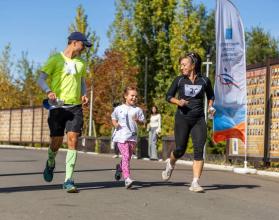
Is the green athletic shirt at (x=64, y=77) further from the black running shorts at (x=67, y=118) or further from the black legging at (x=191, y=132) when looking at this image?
the black legging at (x=191, y=132)

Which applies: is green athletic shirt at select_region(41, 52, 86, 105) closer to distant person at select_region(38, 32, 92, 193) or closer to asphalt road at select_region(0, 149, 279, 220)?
distant person at select_region(38, 32, 92, 193)

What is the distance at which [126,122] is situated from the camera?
8.73m

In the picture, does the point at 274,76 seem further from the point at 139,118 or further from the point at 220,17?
the point at 139,118

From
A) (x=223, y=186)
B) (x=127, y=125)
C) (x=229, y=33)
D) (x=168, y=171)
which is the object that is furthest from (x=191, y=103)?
(x=229, y=33)

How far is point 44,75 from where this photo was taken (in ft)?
25.7

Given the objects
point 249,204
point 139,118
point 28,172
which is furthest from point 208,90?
point 28,172

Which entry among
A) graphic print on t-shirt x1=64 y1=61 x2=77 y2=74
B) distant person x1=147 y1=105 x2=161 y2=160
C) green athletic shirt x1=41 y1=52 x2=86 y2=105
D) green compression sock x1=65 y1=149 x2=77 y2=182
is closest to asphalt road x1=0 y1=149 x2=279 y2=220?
green compression sock x1=65 y1=149 x2=77 y2=182

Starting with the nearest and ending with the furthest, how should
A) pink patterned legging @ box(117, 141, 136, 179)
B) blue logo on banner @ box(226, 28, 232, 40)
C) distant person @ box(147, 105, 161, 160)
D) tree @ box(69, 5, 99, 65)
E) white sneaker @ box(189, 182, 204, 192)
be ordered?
white sneaker @ box(189, 182, 204, 192) < pink patterned legging @ box(117, 141, 136, 179) < blue logo on banner @ box(226, 28, 232, 40) < distant person @ box(147, 105, 161, 160) < tree @ box(69, 5, 99, 65)

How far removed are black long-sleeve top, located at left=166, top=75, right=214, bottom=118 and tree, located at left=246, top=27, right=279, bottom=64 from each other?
53.8m

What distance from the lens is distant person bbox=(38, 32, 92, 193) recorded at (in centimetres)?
775

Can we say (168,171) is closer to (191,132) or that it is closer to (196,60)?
(191,132)

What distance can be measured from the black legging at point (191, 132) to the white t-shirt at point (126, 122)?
603 mm

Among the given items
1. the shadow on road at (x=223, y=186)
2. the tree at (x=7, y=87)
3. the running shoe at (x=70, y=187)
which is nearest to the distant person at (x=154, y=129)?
the shadow on road at (x=223, y=186)

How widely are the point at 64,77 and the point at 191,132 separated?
1936 millimetres
